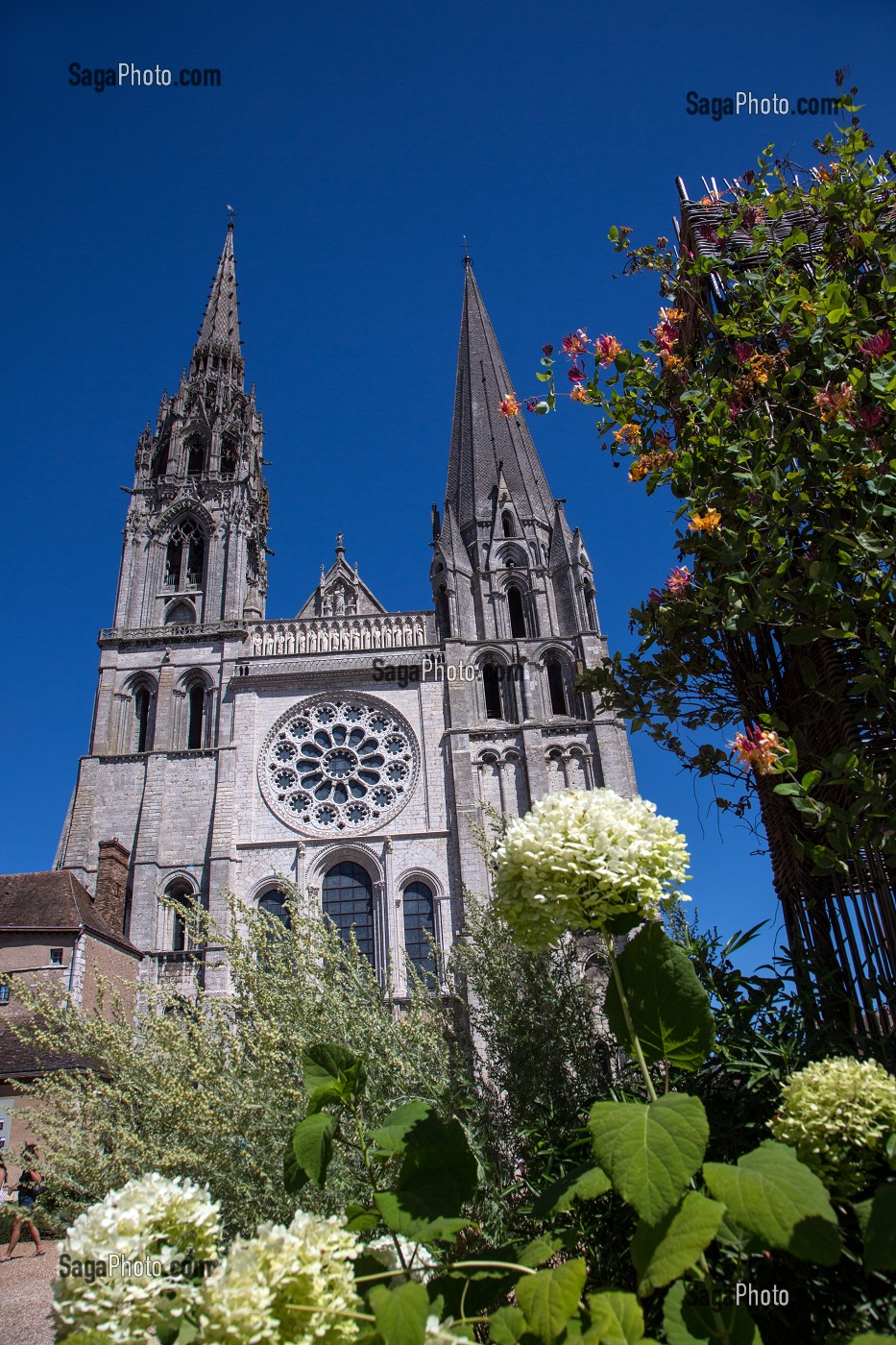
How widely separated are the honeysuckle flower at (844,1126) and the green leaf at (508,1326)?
0.72 m

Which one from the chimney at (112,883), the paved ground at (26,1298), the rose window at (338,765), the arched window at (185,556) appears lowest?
the paved ground at (26,1298)

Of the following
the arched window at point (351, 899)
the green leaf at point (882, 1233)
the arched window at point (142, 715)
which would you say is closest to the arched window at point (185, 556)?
the arched window at point (142, 715)

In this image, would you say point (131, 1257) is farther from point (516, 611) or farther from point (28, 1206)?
point (516, 611)

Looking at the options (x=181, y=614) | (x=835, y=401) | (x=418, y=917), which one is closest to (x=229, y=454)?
(x=181, y=614)

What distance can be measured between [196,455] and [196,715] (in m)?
10.8

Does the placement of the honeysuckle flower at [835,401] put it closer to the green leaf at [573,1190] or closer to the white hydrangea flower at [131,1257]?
the green leaf at [573,1190]

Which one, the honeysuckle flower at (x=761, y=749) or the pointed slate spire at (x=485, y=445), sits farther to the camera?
the pointed slate spire at (x=485, y=445)

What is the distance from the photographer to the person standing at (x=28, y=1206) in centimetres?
1028

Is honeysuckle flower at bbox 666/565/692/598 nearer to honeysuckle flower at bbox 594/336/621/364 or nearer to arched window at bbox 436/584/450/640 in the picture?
honeysuckle flower at bbox 594/336/621/364

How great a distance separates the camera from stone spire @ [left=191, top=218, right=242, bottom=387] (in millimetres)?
34000

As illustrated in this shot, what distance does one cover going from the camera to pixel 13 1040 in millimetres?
15336

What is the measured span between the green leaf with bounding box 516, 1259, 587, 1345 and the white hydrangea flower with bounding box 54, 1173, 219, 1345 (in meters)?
0.64

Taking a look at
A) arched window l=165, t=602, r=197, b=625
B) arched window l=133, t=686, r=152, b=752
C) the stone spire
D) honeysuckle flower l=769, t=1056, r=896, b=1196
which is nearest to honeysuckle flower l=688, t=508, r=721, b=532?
honeysuckle flower l=769, t=1056, r=896, b=1196

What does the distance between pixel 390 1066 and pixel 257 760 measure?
1821cm
